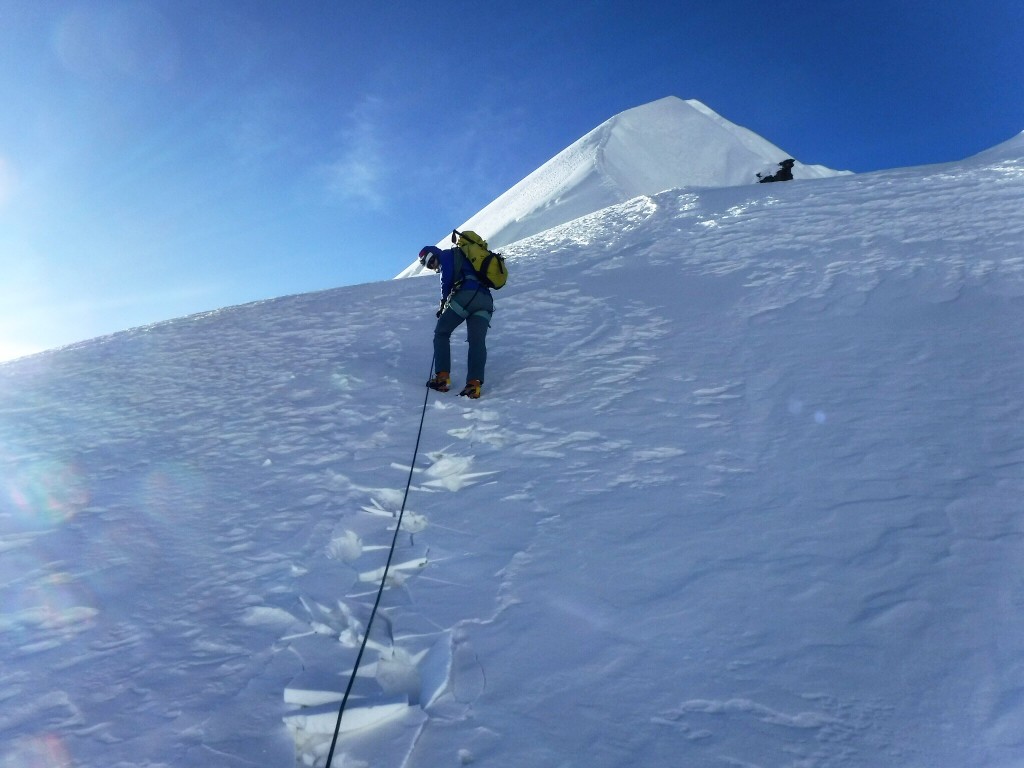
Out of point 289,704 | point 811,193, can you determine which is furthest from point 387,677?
point 811,193

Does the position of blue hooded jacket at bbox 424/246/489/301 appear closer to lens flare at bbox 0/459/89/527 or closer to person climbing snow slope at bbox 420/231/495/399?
person climbing snow slope at bbox 420/231/495/399

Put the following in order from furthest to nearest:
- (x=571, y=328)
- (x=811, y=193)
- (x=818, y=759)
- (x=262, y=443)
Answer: (x=811, y=193) → (x=571, y=328) → (x=262, y=443) → (x=818, y=759)

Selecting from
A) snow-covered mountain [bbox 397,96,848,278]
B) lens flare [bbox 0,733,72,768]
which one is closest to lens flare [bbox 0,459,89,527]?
lens flare [bbox 0,733,72,768]

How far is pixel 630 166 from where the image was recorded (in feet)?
88.7

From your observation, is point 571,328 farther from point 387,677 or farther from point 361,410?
point 387,677

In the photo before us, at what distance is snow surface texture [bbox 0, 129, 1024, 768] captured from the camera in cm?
189

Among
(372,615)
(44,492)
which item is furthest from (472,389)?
(372,615)

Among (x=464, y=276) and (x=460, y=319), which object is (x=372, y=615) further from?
(x=464, y=276)

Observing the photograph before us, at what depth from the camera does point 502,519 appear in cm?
315

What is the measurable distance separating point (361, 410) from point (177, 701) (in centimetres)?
292

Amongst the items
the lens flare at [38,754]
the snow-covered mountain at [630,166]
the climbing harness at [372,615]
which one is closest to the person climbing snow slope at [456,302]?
the climbing harness at [372,615]

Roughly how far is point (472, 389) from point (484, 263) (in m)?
1.16

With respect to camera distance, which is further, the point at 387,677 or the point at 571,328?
the point at 571,328

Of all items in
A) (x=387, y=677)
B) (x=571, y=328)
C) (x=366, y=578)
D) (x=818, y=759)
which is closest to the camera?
(x=818, y=759)
